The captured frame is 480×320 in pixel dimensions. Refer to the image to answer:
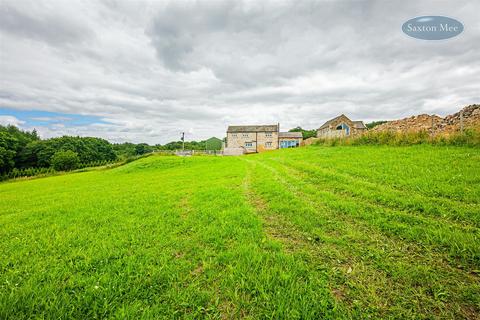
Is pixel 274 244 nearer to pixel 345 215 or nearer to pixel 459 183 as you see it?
pixel 345 215

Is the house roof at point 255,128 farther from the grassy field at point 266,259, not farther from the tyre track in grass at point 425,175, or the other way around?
the grassy field at point 266,259

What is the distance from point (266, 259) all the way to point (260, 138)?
176 feet

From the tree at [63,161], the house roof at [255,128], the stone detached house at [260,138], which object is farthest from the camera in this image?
the house roof at [255,128]

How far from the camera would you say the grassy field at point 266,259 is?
7.54ft

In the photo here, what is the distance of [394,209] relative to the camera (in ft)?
15.0

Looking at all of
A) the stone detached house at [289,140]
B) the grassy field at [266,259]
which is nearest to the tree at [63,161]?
the stone detached house at [289,140]

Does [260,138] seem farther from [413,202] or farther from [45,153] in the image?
[45,153]

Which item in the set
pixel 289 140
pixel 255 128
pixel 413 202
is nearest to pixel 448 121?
pixel 413 202

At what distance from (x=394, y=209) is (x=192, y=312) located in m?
5.16

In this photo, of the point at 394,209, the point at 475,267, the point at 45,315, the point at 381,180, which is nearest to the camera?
the point at 45,315

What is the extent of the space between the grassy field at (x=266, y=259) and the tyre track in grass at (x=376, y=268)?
2 centimetres

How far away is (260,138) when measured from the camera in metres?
55.9

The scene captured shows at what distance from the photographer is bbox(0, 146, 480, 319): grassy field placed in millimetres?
2297

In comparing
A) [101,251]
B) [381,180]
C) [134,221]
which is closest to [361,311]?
[101,251]
